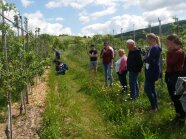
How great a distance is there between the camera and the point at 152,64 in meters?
8.18

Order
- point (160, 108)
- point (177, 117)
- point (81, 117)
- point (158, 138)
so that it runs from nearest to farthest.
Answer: point (158, 138), point (177, 117), point (160, 108), point (81, 117)

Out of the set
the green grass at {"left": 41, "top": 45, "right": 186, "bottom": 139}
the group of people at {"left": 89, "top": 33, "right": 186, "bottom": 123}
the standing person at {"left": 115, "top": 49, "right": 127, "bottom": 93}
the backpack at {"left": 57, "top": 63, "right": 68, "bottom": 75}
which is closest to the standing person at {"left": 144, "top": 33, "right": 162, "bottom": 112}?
the group of people at {"left": 89, "top": 33, "right": 186, "bottom": 123}

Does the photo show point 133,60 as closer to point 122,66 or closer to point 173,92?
point 122,66

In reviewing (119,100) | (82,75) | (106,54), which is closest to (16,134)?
(119,100)

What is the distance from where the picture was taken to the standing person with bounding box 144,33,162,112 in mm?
8000

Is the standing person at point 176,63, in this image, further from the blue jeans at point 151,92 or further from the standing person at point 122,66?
the standing person at point 122,66

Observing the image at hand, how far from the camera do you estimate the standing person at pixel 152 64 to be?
800 cm

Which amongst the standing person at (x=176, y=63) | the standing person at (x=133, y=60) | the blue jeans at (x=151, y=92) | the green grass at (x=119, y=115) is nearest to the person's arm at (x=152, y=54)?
the blue jeans at (x=151, y=92)

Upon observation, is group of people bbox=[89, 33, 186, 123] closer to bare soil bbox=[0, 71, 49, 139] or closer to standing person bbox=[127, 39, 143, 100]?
standing person bbox=[127, 39, 143, 100]

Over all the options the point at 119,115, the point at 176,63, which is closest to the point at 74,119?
the point at 119,115

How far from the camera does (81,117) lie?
921cm

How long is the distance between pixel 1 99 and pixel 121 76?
14.1ft

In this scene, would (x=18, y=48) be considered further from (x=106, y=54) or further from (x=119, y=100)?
(x=106, y=54)

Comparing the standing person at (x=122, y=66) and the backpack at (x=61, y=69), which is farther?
the backpack at (x=61, y=69)
